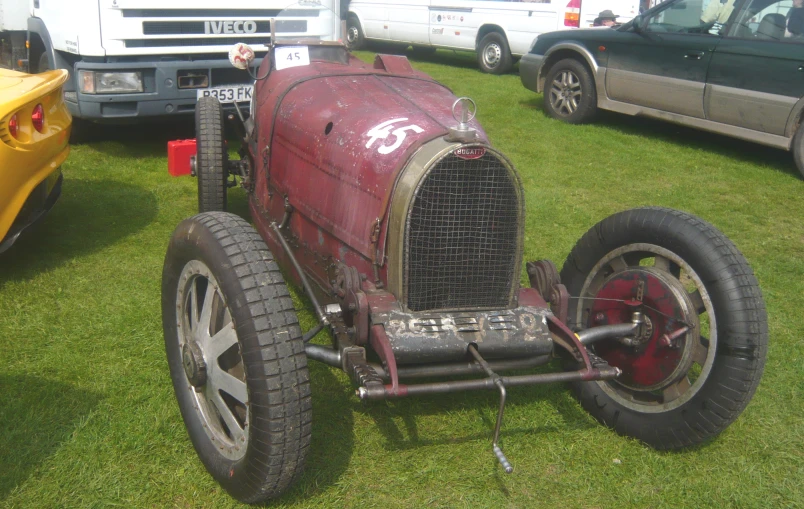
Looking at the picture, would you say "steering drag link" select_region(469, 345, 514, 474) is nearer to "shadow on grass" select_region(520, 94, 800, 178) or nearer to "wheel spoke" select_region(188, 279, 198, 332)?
"wheel spoke" select_region(188, 279, 198, 332)

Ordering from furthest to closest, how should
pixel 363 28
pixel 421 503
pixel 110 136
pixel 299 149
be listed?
pixel 363 28 < pixel 110 136 < pixel 299 149 < pixel 421 503

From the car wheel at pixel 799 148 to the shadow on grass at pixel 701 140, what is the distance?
216 millimetres

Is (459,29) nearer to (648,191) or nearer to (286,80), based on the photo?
(648,191)

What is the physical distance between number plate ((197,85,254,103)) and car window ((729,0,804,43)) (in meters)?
5.20

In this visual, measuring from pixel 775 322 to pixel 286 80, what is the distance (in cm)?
340

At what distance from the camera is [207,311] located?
2.96 m

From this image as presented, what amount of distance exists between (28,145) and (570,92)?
7055 mm

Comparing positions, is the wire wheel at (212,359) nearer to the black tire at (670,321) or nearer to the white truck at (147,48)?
the black tire at (670,321)

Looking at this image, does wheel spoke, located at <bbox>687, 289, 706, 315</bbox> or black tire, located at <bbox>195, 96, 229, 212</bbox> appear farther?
black tire, located at <bbox>195, 96, 229, 212</bbox>

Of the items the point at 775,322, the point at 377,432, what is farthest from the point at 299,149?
the point at 775,322

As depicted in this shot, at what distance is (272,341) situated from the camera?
8.45ft

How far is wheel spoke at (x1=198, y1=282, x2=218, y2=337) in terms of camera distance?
9.55 feet

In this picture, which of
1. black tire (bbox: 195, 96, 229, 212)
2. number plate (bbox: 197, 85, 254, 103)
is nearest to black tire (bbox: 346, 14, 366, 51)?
number plate (bbox: 197, 85, 254, 103)

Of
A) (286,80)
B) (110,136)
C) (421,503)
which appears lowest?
(421,503)
